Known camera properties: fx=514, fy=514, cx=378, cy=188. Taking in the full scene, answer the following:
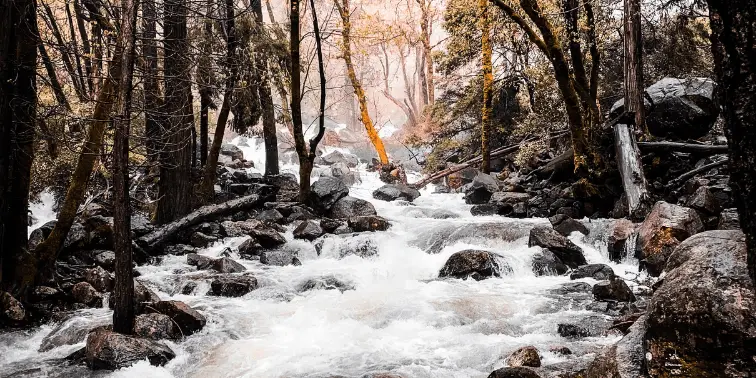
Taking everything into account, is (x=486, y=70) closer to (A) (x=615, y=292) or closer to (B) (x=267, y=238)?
(B) (x=267, y=238)

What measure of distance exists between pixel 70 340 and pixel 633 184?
9.90m

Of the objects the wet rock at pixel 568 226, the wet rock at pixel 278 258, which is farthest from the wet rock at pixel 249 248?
the wet rock at pixel 568 226

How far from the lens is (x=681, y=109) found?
1171 centimetres

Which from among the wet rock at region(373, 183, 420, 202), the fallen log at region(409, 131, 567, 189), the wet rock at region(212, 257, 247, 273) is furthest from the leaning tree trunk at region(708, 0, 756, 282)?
the fallen log at region(409, 131, 567, 189)

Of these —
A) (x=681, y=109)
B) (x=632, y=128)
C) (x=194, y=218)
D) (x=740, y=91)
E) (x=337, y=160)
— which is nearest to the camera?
(x=740, y=91)

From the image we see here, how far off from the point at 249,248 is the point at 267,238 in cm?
48

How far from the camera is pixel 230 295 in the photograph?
7891 millimetres

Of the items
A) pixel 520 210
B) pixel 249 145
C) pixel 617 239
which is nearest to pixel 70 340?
pixel 617 239

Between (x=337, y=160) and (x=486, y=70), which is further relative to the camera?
(x=337, y=160)

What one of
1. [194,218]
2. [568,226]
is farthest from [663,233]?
[194,218]

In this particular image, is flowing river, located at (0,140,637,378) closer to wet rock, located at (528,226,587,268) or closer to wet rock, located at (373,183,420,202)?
wet rock, located at (528,226,587,268)

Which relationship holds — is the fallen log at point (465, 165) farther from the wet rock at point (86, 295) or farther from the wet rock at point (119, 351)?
the wet rock at point (119, 351)

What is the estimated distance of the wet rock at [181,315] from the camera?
6.31 metres

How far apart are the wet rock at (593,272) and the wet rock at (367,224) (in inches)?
183
